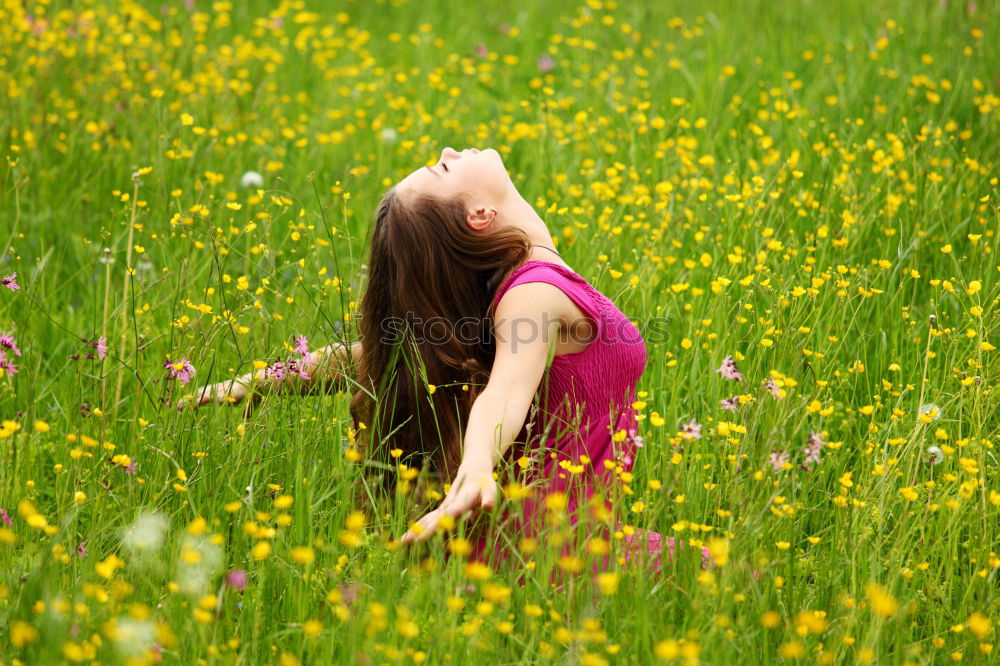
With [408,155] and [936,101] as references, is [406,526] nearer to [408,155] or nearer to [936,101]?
[408,155]

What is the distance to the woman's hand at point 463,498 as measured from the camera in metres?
1.91

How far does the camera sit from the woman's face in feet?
8.17

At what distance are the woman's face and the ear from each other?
0.6 inches

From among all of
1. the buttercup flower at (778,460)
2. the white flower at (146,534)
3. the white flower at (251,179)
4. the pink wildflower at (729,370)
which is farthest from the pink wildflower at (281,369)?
the white flower at (251,179)

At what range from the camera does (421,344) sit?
2479 millimetres

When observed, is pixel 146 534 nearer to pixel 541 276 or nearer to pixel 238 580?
pixel 238 580

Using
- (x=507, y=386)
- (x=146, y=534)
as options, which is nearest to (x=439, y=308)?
(x=507, y=386)

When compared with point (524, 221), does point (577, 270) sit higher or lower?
lower

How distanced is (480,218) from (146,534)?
109 cm

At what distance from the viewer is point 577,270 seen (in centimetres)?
341

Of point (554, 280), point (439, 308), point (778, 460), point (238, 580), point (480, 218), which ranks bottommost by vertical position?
point (238, 580)

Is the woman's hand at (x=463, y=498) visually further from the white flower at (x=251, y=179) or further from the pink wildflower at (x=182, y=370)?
the white flower at (x=251, y=179)

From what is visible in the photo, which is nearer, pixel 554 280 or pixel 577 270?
pixel 554 280

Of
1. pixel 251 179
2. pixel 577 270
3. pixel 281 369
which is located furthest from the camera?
pixel 251 179
